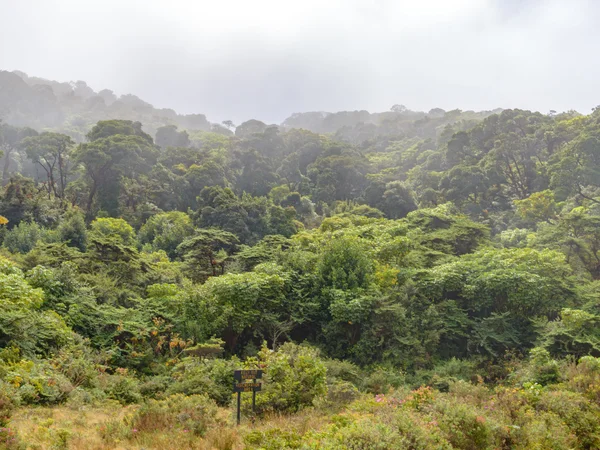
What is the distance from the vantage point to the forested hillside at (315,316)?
22.0 ft

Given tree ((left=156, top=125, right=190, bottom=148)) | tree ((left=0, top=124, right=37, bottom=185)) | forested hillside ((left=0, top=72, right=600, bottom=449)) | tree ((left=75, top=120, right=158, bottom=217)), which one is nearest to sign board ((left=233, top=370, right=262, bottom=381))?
forested hillside ((left=0, top=72, right=600, bottom=449))

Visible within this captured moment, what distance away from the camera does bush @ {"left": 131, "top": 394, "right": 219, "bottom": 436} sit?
6.57m

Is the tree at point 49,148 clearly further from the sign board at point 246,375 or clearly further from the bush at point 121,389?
the sign board at point 246,375

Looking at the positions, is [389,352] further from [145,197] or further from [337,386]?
[145,197]

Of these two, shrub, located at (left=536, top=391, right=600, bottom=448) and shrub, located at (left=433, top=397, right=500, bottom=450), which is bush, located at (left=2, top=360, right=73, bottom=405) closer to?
shrub, located at (left=433, top=397, right=500, bottom=450)

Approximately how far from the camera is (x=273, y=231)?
25.5 m

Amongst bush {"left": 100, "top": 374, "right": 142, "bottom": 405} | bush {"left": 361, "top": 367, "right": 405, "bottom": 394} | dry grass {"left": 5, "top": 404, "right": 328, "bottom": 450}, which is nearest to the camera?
dry grass {"left": 5, "top": 404, "right": 328, "bottom": 450}

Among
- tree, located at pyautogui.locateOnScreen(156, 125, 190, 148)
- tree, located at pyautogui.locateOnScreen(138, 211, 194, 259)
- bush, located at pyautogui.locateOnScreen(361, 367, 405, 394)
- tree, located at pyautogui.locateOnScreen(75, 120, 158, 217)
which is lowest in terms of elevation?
bush, located at pyautogui.locateOnScreen(361, 367, 405, 394)

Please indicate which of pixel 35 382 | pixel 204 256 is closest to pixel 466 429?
pixel 35 382

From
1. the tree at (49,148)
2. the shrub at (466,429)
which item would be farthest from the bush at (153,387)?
the tree at (49,148)

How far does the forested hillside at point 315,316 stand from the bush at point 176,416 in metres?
0.03

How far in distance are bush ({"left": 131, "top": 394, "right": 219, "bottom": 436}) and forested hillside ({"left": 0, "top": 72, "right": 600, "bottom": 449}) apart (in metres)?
0.03

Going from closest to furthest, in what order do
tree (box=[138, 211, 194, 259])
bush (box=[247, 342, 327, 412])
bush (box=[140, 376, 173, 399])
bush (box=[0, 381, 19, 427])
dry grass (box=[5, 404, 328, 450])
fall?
bush (box=[0, 381, 19, 427]) → dry grass (box=[5, 404, 328, 450]) → bush (box=[247, 342, 327, 412]) → bush (box=[140, 376, 173, 399]) → tree (box=[138, 211, 194, 259])

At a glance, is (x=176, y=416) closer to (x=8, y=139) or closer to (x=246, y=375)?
(x=246, y=375)
